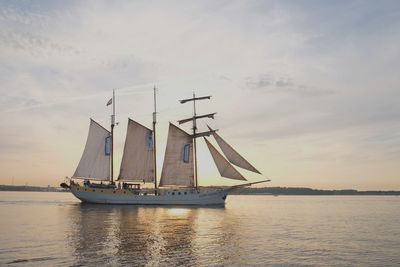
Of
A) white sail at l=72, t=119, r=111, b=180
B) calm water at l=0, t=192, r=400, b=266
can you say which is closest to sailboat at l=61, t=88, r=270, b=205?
white sail at l=72, t=119, r=111, b=180

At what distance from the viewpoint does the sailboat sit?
77.6m

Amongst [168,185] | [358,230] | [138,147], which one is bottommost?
[358,230]

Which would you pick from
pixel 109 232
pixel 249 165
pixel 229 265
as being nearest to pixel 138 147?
pixel 249 165

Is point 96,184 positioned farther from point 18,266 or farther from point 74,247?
point 18,266

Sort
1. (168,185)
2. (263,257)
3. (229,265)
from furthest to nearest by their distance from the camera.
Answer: (168,185), (263,257), (229,265)

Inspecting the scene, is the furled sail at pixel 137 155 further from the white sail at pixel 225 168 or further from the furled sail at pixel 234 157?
the furled sail at pixel 234 157

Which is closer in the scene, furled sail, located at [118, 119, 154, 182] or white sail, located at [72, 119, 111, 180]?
white sail, located at [72, 119, 111, 180]

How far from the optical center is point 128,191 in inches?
3095

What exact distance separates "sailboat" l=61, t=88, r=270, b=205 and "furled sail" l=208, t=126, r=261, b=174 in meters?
3.53

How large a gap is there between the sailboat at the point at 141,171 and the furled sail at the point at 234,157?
353 cm

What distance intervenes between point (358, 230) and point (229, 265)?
2310 centimetres

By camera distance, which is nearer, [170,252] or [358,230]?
[170,252]

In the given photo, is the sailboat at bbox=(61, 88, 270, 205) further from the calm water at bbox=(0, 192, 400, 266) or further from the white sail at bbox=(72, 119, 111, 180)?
the calm water at bbox=(0, 192, 400, 266)

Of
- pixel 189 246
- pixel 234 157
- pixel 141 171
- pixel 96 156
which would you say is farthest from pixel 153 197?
pixel 189 246
